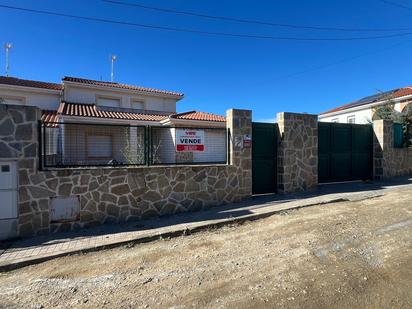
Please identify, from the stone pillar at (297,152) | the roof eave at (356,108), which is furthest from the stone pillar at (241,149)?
the roof eave at (356,108)

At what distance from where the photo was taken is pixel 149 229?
19.6 ft

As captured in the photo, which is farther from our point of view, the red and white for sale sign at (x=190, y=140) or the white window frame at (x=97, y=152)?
the red and white for sale sign at (x=190, y=140)

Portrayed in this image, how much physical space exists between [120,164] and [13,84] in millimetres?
17363

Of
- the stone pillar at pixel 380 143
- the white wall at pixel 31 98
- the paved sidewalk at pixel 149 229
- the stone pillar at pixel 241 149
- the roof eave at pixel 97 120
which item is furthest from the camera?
the white wall at pixel 31 98

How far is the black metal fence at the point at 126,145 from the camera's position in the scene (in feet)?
21.0

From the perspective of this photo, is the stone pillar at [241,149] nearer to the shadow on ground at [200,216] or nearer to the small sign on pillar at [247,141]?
the small sign on pillar at [247,141]

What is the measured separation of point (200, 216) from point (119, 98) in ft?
53.9

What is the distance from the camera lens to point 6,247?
5258 millimetres

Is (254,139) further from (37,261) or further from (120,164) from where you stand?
(37,261)

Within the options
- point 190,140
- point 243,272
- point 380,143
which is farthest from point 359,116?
point 243,272

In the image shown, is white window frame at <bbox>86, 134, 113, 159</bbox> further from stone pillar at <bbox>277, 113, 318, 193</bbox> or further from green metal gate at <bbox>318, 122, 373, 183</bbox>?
green metal gate at <bbox>318, 122, 373, 183</bbox>

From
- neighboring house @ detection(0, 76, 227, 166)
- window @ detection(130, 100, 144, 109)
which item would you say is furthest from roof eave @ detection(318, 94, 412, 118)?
window @ detection(130, 100, 144, 109)

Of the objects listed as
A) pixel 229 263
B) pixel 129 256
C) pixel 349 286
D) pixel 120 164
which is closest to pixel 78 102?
pixel 120 164

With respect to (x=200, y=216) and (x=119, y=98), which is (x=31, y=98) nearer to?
(x=119, y=98)
